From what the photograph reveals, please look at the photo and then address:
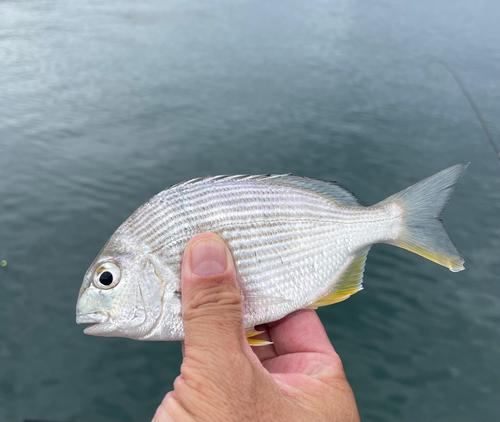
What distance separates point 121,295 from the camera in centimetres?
204

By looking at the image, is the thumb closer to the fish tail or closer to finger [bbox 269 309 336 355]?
finger [bbox 269 309 336 355]

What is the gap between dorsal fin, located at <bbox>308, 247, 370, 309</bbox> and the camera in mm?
2529

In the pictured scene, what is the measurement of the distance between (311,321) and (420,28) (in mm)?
16652

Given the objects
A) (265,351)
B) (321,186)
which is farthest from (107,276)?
(321,186)

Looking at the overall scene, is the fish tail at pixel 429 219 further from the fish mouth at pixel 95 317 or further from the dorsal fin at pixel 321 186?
the fish mouth at pixel 95 317

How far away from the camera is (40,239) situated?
5141mm

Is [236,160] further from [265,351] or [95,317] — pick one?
[95,317]

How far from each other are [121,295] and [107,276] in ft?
0.49

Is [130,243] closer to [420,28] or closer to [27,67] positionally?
[27,67]

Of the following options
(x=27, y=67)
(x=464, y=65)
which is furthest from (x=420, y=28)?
(x=27, y=67)

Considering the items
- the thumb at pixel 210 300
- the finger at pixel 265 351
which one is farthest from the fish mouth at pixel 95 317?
the finger at pixel 265 351

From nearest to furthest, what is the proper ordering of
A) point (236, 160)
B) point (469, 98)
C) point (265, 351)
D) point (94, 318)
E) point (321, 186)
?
point (94, 318)
point (321, 186)
point (265, 351)
point (236, 160)
point (469, 98)

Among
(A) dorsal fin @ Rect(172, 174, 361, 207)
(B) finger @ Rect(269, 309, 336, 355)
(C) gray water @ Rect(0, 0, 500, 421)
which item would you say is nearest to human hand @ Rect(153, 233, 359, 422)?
(B) finger @ Rect(269, 309, 336, 355)

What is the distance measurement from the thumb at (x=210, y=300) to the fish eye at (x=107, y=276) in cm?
43
